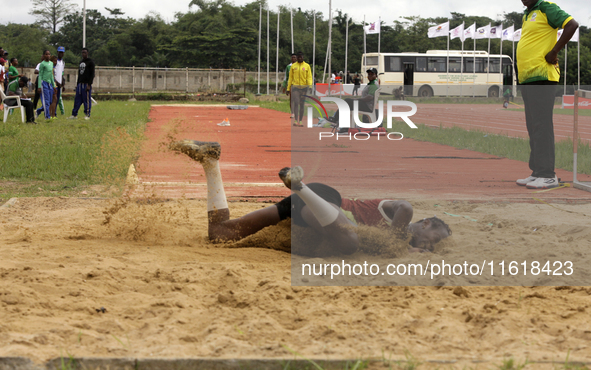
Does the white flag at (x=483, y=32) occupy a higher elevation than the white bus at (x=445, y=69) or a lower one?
higher

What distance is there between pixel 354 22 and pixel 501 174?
72.0 m

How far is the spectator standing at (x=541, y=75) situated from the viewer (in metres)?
6.39

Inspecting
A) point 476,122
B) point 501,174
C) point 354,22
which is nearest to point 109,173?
point 501,174

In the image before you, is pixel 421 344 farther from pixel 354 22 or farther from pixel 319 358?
pixel 354 22

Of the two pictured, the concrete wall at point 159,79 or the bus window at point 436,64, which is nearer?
the bus window at point 436,64

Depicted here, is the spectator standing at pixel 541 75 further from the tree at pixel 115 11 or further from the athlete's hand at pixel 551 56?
the tree at pixel 115 11

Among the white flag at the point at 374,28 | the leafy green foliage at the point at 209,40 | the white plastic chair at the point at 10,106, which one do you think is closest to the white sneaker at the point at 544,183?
the white plastic chair at the point at 10,106

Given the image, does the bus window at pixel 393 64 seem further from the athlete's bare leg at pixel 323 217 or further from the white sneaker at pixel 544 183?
the athlete's bare leg at pixel 323 217

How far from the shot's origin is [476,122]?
35.8 feet

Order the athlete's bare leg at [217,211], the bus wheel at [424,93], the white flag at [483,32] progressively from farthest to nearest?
the white flag at [483,32]
the bus wheel at [424,93]
the athlete's bare leg at [217,211]

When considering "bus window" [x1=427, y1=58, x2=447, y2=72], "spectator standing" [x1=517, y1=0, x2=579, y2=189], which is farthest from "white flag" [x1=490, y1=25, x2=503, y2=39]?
"spectator standing" [x1=517, y1=0, x2=579, y2=189]

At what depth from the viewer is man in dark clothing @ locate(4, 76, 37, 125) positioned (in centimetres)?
1290

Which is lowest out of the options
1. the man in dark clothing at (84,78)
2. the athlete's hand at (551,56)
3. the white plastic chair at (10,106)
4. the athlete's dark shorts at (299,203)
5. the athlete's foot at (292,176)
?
the athlete's dark shorts at (299,203)

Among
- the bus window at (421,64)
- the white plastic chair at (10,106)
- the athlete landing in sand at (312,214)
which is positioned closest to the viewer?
the athlete landing in sand at (312,214)
